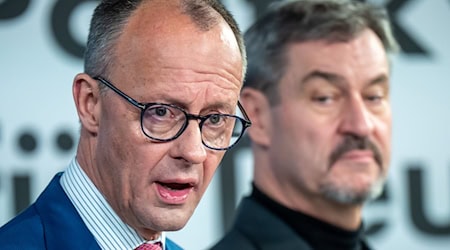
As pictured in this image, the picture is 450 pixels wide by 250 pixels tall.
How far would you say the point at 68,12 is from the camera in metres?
2.97

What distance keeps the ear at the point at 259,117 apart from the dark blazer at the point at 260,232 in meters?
0.14

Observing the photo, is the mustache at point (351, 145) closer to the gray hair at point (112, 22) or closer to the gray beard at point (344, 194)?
the gray beard at point (344, 194)

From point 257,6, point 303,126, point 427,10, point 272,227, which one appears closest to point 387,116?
point 303,126

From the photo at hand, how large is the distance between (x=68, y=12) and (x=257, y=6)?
54 centimetres

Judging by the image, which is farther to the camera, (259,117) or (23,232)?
(259,117)

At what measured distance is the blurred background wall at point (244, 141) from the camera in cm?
284

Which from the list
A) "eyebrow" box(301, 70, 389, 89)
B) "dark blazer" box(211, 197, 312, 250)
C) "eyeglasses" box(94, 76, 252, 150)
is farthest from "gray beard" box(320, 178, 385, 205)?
"eyeglasses" box(94, 76, 252, 150)

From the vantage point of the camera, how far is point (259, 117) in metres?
2.43

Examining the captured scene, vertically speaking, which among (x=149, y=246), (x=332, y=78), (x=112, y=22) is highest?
(x=112, y=22)

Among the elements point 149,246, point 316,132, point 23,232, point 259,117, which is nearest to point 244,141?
point 259,117

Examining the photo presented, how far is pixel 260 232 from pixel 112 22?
34.5 inches

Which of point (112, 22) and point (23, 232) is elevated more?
point (112, 22)

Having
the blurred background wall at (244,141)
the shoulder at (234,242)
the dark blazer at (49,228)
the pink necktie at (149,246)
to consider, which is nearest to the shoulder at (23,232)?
the dark blazer at (49,228)

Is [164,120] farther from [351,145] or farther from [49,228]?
[351,145]
